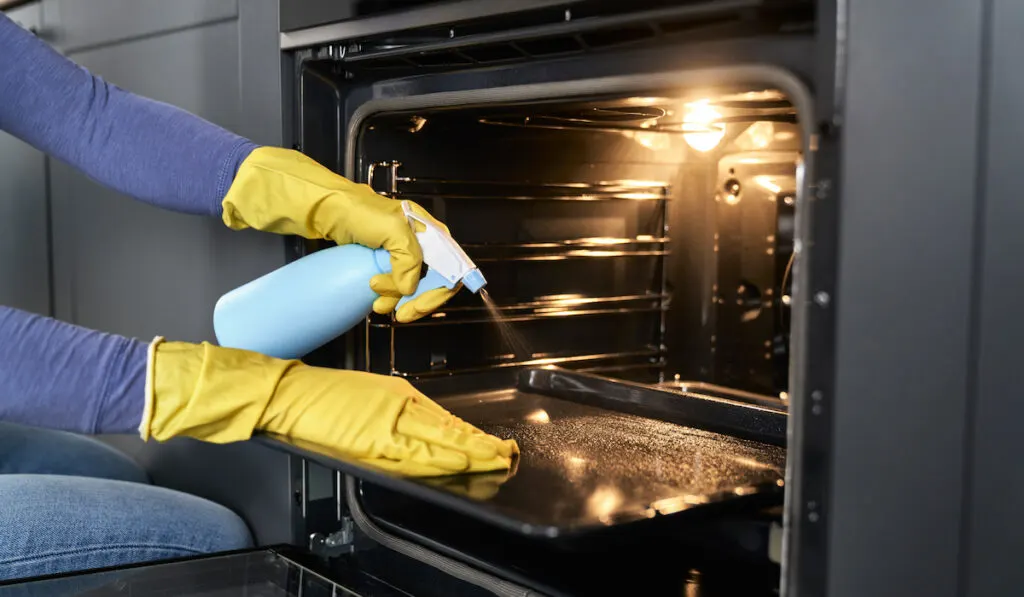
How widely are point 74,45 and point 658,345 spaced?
1243 mm

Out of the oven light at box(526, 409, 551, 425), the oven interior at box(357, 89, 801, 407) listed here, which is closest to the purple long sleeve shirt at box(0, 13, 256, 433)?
the oven interior at box(357, 89, 801, 407)

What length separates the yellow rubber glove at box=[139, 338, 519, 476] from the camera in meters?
1.23

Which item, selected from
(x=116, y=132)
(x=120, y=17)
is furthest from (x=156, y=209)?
(x=116, y=132)

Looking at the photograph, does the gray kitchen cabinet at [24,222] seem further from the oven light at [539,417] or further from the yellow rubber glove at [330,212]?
the oven light at [539,417]

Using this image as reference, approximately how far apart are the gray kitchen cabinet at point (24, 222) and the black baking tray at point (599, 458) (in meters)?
1.08

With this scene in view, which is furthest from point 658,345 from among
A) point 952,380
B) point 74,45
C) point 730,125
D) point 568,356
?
point 74,45

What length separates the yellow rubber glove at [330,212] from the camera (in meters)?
1.22

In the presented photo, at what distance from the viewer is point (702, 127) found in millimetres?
1700

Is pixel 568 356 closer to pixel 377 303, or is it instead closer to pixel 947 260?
pixel 377 303

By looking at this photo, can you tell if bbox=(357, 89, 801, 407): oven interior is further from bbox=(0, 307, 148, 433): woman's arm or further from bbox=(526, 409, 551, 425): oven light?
bbox=(0, 307, 148, 433): woman's arm

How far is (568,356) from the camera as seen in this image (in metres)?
1.83

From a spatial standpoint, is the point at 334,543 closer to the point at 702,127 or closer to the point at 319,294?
the point at 319,294

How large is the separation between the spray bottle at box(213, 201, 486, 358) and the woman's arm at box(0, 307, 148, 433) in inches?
5.2

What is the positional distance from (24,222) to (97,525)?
972 millimetres
